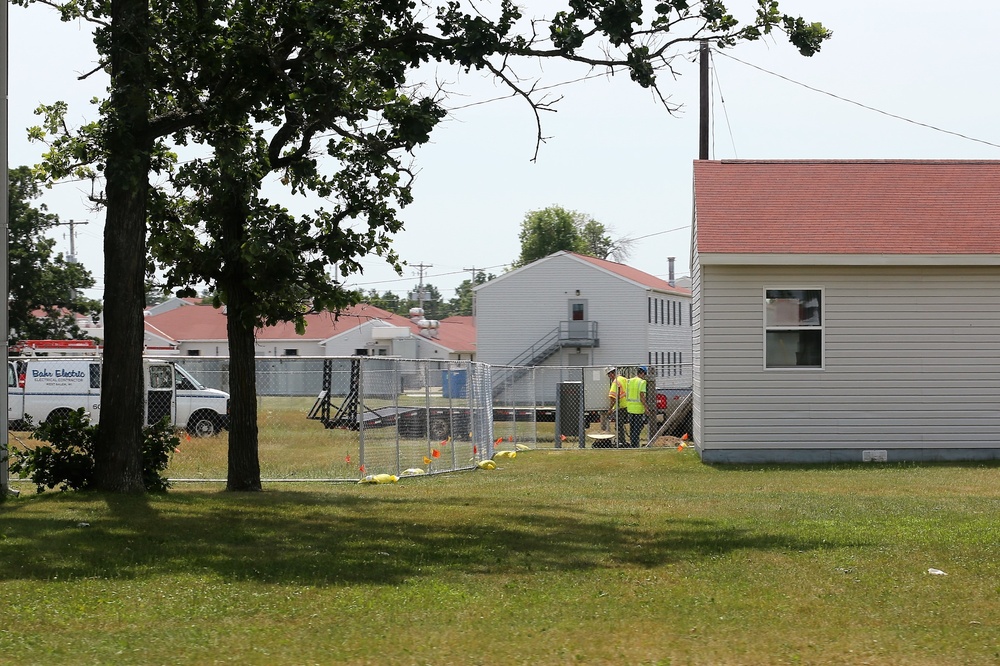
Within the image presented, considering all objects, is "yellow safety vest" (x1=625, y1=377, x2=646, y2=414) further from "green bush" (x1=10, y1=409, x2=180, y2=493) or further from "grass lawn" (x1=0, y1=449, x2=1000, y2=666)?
"green bush" (x1=10, y1=409, x2=180, y2=493)

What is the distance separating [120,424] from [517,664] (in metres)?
8.27

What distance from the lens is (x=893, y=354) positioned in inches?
788

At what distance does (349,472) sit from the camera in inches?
733

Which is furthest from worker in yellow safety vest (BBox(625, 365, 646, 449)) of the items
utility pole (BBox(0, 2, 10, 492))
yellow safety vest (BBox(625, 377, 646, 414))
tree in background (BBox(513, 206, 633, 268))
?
tree in background (BBox(513, 206, 633, 268))

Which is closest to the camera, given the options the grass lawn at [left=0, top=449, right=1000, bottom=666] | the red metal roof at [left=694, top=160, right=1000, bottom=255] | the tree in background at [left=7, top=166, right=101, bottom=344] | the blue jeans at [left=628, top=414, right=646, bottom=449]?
the grass lawn at [left=0, top=449, right=1000, bottom=666]

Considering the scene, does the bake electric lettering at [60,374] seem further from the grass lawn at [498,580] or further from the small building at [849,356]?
the small building at [849,356]

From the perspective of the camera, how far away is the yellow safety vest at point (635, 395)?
26.2 meters

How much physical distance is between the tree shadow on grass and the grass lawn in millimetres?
39

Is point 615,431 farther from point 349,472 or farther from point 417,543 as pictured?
point 417,543

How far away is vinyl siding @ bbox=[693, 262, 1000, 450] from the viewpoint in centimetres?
1998

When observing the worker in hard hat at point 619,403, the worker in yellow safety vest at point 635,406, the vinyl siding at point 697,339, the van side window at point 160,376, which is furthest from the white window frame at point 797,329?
the van side window at point 160,376

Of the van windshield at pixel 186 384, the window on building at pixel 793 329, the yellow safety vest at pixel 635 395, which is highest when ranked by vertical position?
the window on building at pixel 793 329

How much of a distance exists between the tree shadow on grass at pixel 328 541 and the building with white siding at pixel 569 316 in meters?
48.8

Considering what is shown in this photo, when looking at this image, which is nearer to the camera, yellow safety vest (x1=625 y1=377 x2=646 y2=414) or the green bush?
the green bush
